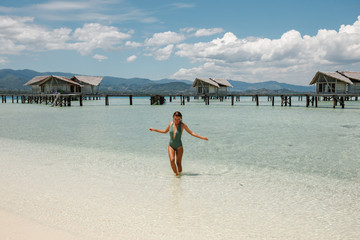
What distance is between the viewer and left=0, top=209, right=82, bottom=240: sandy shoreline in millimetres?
4238

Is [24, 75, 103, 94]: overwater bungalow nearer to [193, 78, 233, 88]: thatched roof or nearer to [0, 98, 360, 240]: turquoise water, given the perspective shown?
[193, 78, 233, 88]: thatched roof

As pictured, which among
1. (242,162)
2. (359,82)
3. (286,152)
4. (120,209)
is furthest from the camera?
(359,82)

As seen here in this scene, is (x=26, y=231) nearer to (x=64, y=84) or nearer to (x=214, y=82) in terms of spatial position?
(x=64, y=84)

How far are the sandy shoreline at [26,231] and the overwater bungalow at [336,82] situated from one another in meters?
49.7

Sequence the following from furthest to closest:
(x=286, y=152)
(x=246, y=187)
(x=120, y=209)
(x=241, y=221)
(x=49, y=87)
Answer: (x=49, y=87) → (x=286, y=152) → (x=246, y=187) → (x=120, y=209) → (x=241, y=221)

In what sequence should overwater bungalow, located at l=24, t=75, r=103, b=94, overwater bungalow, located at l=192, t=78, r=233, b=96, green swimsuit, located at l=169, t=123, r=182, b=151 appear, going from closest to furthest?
1. green swimsuit, located at l=169, t=123, r=182, b=151
2. overwater bungalow, located at l=24, t=75, r=103, b=94
3. overwater bungalow, located at l=192, t=78, r=233, b=96

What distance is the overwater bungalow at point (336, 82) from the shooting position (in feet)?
156

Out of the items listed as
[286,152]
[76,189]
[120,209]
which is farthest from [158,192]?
[286,152]

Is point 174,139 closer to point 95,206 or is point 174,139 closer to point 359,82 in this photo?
point 95,206

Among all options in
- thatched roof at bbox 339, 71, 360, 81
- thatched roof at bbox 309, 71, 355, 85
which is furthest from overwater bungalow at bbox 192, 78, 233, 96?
thatched roof at bbox 339, 71, 360, 81

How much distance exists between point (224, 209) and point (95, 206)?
242cm

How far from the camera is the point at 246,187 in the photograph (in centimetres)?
725

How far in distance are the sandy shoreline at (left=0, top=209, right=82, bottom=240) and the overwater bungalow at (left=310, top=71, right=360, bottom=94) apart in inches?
1956

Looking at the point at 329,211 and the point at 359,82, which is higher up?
the point at 359,82
